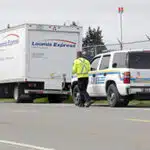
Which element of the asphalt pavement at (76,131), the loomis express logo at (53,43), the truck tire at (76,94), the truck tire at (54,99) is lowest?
the asphalt pavement at (76,131)

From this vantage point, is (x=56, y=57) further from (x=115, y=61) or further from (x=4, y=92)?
(x=115, y=61)

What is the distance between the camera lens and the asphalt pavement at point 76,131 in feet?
29.9

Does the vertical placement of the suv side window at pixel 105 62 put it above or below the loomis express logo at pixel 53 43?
below

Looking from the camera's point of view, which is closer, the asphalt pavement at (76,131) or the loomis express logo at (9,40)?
the asphalt pavement at (76,131)

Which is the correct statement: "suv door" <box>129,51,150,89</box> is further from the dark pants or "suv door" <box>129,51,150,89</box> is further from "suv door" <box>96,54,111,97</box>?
the dark pants

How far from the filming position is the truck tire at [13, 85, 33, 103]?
23719 mm

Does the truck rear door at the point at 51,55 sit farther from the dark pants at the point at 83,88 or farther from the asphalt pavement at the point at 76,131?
the asphalt pavement at the point at 76,131

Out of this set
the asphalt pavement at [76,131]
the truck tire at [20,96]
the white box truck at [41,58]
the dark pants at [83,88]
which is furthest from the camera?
the truck tire at [20,96]

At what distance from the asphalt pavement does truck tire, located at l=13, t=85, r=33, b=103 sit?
9125 millimetres

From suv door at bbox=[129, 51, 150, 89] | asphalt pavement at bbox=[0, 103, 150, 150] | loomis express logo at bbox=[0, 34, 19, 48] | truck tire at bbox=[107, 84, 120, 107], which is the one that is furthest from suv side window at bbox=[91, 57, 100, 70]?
loomis express logo at bbox=[0, 34, 19, 48]

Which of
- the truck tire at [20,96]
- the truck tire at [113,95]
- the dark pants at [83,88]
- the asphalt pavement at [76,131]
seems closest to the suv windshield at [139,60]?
the truck tire at [113,95]

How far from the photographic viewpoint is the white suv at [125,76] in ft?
54.5

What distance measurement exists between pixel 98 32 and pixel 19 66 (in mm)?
54233

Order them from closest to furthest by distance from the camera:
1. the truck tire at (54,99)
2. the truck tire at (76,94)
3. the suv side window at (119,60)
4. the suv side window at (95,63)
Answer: the suv side window at (119,60)
the truck tire at (76,94)
the suv side window at (95,63)
the truck tire at (54,99)
